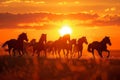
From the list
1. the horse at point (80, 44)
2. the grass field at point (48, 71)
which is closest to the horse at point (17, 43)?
the grass field at point (48, 71)

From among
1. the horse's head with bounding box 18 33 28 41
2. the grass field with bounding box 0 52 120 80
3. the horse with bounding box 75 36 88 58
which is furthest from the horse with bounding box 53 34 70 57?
the grass field with bounding box 0 52 120 80

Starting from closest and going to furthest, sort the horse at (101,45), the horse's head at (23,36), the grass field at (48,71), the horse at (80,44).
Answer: the grass field at (48,71) → the horse's head at (23,36) → the horse at (101,45) → the horse at (80,44)

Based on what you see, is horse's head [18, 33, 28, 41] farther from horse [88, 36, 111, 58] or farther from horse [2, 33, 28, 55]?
horse [88, 36, 111, 58]

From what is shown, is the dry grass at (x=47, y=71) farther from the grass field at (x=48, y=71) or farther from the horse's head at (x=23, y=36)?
the horse's head at (x=23, y=36)

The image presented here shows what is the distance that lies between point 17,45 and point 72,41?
6.69 meters

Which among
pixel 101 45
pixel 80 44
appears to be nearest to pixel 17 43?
pixel 80 44

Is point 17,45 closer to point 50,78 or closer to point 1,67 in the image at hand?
point 1,67

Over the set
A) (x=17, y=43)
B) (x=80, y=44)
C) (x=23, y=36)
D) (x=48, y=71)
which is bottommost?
(x=48, y=71)

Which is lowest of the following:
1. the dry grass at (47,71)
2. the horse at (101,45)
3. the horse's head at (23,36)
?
the dry grass at (47,71)

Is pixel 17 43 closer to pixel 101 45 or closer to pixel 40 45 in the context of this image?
pixel 40 45

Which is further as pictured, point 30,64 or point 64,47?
point 64,47

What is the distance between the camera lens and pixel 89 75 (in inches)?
1057

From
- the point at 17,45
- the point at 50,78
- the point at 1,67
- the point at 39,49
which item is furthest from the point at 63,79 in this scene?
the point at 39,49

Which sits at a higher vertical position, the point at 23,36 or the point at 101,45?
the point at 23,36
